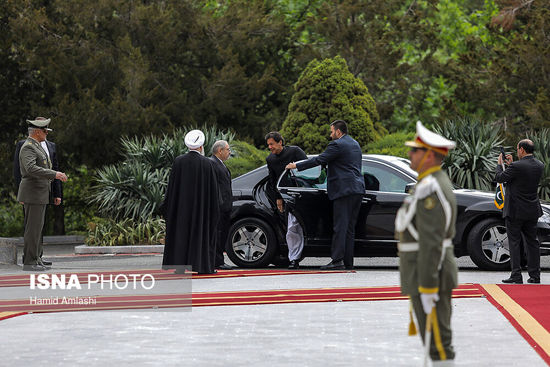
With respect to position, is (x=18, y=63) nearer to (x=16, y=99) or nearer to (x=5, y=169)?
(x=16, y=99)

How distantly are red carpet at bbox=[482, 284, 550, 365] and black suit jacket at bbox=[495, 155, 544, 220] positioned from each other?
0.88 metres

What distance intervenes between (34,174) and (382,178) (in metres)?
4.73

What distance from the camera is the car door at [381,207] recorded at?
1398cm

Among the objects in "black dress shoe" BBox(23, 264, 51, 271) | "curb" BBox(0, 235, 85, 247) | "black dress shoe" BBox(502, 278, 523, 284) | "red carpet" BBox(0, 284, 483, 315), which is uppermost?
"curb" BBox(0, 235, 85, 247)

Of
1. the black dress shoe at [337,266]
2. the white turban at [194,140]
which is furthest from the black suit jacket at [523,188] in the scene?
the white turban at [194,140]

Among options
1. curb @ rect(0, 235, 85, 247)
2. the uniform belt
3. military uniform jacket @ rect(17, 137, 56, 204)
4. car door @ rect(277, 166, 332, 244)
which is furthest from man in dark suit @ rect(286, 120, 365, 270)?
curb @ rect(0, 235, 85, 247)

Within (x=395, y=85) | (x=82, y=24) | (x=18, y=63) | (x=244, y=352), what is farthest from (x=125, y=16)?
(x=244, y=352)

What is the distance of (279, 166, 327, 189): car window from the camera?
14472 mm

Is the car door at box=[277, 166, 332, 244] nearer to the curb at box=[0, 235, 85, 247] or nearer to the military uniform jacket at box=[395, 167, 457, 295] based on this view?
the military uniform jacket at box=[395, 167, 457, 295]

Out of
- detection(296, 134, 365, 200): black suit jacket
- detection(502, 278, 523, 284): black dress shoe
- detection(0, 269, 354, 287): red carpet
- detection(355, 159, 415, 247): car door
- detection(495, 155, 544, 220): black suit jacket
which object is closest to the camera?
detection(502, 278, 523, 284): black dress shoe

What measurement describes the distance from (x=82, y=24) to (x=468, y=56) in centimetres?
1053

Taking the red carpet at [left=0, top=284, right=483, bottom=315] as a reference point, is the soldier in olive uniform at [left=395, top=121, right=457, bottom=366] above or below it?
above

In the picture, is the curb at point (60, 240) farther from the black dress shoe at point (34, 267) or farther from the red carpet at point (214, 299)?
the red carpet at point (214, 299)

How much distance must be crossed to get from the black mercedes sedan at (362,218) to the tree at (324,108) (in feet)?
20.5
